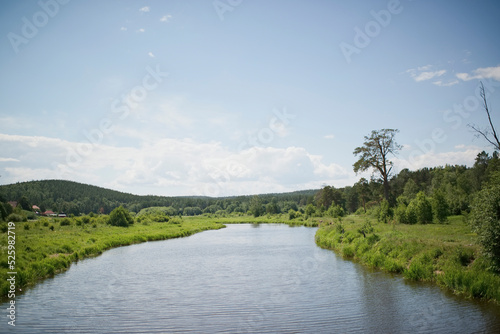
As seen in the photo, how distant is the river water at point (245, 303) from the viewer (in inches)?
543

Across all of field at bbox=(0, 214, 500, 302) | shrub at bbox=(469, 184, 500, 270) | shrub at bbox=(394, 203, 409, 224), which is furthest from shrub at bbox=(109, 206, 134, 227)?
shrub at bbox=(469, 184, 500, 270)

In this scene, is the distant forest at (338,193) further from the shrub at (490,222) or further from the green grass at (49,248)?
the shrub at (490,222)

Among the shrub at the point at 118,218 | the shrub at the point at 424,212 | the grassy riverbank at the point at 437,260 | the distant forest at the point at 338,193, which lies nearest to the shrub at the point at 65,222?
the shrub at the point at 118,218

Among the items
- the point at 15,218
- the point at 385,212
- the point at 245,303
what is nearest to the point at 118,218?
the point at 15,218

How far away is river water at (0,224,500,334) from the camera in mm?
13781

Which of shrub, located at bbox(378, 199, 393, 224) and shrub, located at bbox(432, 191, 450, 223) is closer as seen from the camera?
shrub, located at bbox(432, 191, 450, 223)

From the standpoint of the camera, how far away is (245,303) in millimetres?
17438

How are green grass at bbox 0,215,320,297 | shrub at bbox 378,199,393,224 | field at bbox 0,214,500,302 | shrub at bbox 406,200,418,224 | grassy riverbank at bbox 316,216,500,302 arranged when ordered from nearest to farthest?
grassy riverbank at bbox 316,216,500,302
field at bbox 0,214,500,302
green grass at bbox 0,215,320,297
shrub at bbox 406,200,418,224
shrub at bbox 378,199,393,224

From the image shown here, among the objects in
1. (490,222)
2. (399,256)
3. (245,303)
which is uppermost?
(490,222)

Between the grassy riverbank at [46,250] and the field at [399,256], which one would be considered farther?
the grassy riverbank at [46,250]

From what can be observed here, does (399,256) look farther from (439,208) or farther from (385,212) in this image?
(385,212)

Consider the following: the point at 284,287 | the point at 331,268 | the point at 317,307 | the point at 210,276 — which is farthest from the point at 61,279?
the point at 331,268

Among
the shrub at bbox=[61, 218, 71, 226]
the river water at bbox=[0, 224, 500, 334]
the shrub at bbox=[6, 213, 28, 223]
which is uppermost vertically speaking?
the shrub at bbox=[6, 213, 28, 223]

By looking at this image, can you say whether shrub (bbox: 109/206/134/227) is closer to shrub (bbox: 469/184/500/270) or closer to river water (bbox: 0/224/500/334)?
river water (bbox: 0/224/500/334)
